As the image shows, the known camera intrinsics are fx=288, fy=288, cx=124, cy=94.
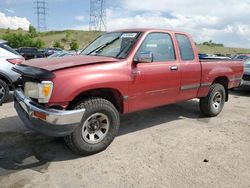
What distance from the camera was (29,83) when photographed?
4148 millimetres

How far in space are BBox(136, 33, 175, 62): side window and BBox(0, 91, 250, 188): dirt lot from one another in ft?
4.68

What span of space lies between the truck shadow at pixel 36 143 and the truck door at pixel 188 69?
0.84 m

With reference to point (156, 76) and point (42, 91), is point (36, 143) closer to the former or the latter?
point (42, 91)

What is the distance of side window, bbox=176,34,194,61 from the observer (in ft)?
18.7

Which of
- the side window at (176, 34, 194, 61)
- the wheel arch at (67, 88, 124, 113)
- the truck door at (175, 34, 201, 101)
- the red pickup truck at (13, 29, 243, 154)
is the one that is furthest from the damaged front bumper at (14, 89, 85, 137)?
the side window at (176, 34, 194, 61)

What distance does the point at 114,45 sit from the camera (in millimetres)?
5121

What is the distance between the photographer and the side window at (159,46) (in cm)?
503

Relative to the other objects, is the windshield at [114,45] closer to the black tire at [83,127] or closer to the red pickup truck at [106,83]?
the red pickup truck at [106,83]

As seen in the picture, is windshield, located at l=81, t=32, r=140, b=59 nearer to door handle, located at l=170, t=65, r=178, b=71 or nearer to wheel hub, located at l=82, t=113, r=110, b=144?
door handle, located at l=170, t=65, r=178, b=71

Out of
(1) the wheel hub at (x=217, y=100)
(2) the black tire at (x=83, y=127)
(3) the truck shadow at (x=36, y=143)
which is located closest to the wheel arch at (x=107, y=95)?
(2) the black tire at (x=83, y=127)

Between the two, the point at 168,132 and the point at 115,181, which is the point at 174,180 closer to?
the point at 115,181

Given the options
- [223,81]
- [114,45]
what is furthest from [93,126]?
[223,81]

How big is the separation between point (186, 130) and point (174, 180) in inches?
82.9

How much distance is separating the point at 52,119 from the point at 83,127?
1.82ft
